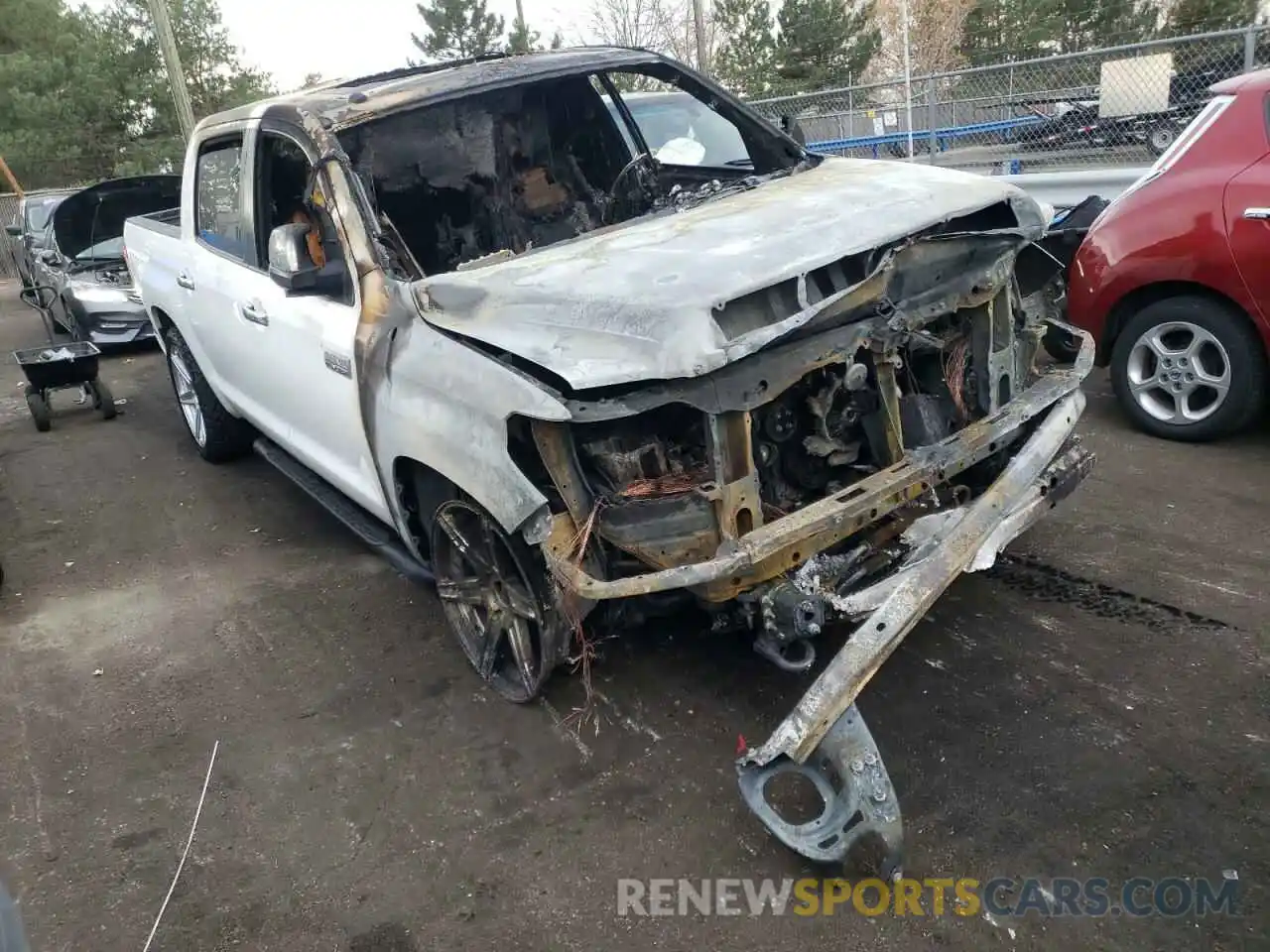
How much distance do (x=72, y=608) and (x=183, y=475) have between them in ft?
6.15

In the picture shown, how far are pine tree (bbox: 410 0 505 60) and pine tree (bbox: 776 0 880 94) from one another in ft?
40.3

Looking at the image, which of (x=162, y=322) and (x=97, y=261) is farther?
(x=97, y=261)

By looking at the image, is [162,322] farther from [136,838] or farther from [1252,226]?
[1252,226]

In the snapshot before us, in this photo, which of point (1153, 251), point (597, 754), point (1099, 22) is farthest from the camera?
point (1099, 22)

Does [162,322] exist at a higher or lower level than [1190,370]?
higher

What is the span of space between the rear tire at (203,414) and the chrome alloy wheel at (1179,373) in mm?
5179

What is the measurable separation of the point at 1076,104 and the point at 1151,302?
635 cm

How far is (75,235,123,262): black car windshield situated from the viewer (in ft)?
34.6

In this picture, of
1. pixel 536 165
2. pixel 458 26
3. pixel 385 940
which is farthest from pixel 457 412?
pixel 458 26

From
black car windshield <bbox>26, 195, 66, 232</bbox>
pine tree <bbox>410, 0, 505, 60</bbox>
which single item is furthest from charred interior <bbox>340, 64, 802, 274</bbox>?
pine tree <bbox>410, 0, 505, 60</bbox>

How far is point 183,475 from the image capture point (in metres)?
6.39

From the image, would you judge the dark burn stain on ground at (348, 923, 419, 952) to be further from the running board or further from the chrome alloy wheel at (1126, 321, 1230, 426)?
the chrome alloy wheel at (1126, 321, 1230, 426)

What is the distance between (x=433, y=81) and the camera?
13.0 feet

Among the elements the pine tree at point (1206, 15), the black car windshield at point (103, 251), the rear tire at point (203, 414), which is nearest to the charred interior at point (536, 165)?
the rear tire at point (203, 414)
